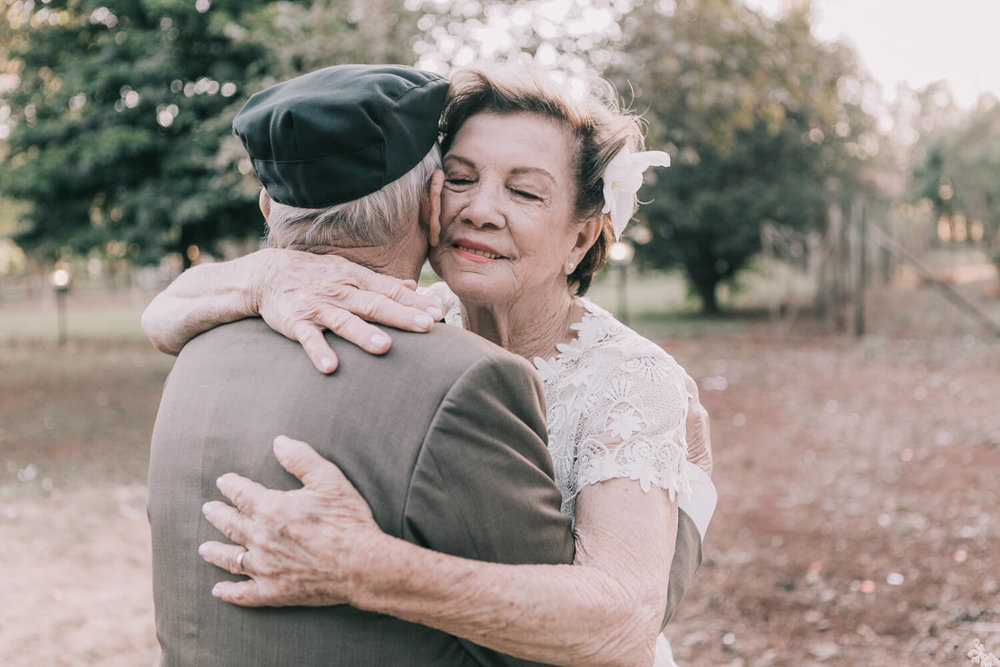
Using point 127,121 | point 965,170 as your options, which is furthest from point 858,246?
point 965,170

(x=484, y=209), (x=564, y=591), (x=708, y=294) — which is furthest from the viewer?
(x=708, y=294)

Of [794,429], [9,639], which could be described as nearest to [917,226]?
[794,429]

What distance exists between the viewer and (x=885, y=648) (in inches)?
186

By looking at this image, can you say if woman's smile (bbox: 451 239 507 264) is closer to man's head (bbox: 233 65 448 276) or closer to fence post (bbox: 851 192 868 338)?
man's head (bbox: 233 65 448 276)

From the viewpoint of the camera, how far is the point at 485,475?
150 centimetres

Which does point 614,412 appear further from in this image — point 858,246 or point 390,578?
point 858,246

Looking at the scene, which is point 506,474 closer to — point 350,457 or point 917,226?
point 350,457

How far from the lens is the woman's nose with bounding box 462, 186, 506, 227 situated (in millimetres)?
2133

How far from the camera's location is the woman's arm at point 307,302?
5.18ft

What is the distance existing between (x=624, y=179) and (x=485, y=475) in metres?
1.15

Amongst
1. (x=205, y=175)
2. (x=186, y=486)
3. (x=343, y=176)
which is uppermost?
(x=343, y=176)

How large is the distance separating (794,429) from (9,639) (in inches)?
313

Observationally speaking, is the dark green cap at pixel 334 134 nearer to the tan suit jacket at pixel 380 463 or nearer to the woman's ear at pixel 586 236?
the tan suit jacket at pixel 380 463

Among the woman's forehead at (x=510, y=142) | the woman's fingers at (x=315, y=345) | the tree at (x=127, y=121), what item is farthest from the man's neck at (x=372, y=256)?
the tree at (x=127, y=121)
